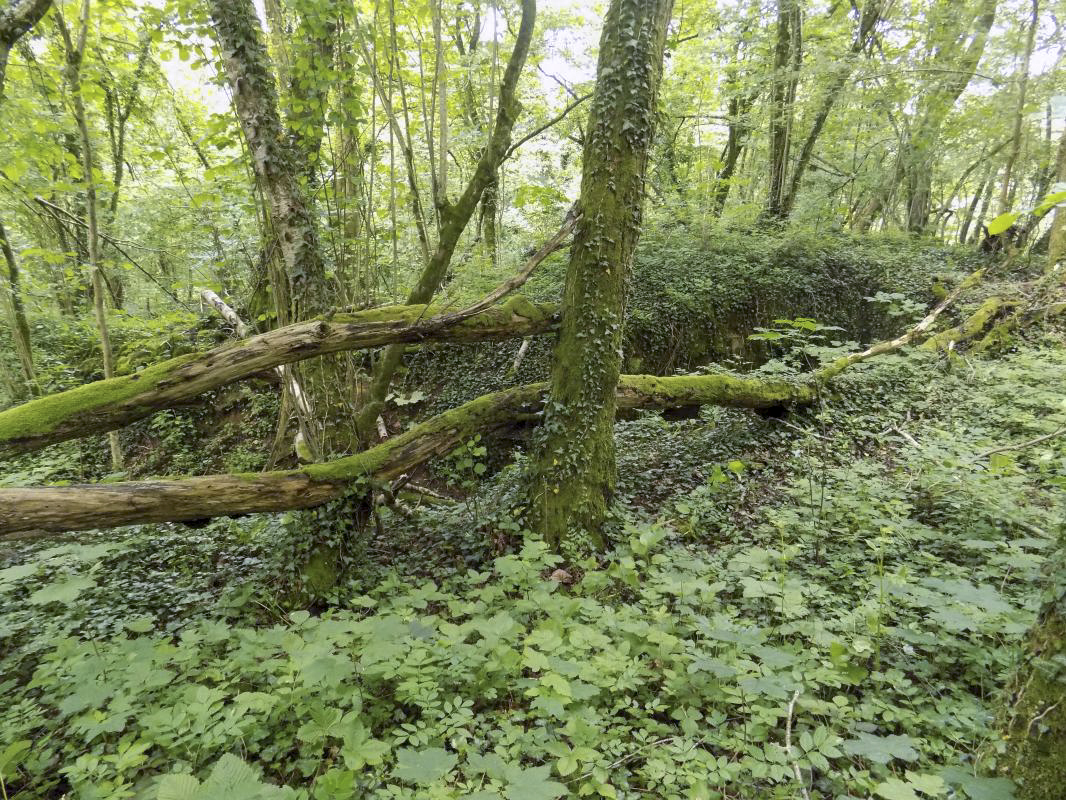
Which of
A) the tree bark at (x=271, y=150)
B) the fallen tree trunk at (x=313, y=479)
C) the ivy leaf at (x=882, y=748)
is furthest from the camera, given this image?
the tree bark at (x=271, y=150)

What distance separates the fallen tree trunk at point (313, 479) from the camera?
2.81 meters

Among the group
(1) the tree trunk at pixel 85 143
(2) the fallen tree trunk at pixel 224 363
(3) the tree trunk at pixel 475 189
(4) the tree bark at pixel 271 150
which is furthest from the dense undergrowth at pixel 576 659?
(1) the tree trunk at pixel 85 143

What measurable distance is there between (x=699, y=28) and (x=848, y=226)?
6981 millimetres

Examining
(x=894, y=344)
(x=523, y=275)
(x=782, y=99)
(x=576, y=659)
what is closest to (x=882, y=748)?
(x=576, y=659)

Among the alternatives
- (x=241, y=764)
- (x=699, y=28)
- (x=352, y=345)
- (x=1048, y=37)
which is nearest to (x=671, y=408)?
(x=352, y=345)

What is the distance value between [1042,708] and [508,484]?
3922 millimetres

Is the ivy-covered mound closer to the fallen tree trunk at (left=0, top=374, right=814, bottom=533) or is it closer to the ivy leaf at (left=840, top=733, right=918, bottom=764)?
the fallen tree trunk at (left=0, top=374, right=814, bottom=533)

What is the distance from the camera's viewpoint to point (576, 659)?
2.32 metres

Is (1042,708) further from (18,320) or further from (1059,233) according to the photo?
(18,320)

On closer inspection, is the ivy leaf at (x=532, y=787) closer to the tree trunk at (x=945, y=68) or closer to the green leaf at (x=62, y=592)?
the green leaf at (x=62, y=592)

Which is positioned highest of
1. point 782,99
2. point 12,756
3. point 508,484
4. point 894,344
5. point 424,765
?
point 782,99

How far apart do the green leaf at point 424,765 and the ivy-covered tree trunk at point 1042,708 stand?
178cm

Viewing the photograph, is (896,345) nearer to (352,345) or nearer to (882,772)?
(882,772)

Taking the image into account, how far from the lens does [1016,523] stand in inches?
133
